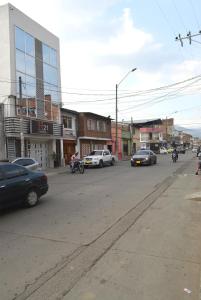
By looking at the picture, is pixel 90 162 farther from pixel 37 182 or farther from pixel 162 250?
pixel 162 250

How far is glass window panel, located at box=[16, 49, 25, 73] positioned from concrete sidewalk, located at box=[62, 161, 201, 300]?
71.0 feet

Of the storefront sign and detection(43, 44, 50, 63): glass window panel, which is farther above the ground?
detection(43, 44, 50, 63): glass window panel

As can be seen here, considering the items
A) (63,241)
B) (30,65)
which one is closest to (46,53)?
(30,65)

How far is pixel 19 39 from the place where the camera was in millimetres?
27984

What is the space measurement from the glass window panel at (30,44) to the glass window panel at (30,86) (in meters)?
2.20

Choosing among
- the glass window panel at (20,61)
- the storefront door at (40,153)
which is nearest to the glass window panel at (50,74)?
the glass window panel at (20,61)

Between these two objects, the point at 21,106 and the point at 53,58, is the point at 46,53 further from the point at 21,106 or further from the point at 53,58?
the point at 21,106

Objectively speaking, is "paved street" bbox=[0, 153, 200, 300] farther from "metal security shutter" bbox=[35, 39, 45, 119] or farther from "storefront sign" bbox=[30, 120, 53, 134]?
"metal security shutter" bbox=[35, 39, 45, 119]

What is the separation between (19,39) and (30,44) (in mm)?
1817

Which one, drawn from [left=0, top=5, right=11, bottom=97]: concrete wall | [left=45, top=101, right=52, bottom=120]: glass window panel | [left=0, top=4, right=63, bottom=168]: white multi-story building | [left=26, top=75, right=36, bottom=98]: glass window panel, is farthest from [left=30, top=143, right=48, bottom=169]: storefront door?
[left=0, top=5, right=11, bottom=97]: concrete wall

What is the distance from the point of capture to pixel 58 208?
10.6 m

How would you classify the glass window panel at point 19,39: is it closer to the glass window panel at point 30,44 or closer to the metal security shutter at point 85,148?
the glass window panel at point 30,44

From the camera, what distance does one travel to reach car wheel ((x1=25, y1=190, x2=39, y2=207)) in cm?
1068

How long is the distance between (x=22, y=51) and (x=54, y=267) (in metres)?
25.4
